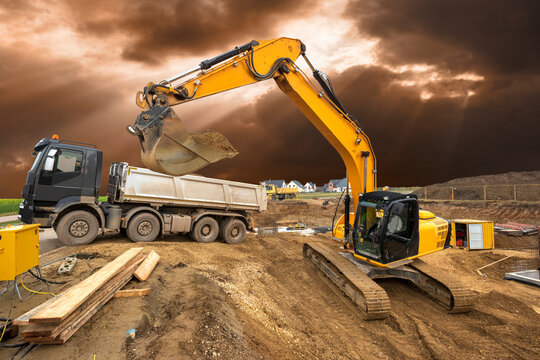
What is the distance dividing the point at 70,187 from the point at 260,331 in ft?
24.3

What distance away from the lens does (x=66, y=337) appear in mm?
3055

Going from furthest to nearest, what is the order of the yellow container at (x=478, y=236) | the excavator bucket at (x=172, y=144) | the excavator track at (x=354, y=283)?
the yellow container at (x=478, y=236) → the excavator track at (x=354, y=283) → the excavator bucket at (x=172, y=144)

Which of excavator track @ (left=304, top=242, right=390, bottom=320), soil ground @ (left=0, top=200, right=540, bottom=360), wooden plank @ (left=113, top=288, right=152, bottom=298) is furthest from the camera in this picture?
excavator track @ (left=304, top=242, right=390, bottom=320)

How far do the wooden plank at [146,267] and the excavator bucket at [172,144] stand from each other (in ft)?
6.12

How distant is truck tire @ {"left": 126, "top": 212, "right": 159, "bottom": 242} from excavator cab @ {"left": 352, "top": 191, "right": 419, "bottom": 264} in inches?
246

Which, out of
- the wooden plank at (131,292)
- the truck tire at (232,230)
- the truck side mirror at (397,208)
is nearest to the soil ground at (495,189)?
the truck side mirror at (397,208)

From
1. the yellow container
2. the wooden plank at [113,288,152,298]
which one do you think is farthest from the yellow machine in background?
the wooden plank at [113,288,152,298]

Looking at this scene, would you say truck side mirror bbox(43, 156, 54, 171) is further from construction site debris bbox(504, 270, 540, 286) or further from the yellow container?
the yellow container

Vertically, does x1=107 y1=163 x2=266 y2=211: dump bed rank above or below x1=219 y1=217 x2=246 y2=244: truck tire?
above

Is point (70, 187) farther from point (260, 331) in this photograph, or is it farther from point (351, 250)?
point (351, 250)

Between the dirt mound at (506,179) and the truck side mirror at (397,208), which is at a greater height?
the dirt mound at (506,179)

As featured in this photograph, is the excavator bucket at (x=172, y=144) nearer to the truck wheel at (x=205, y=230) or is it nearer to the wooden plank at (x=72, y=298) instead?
the wooden plank at (x=72, y=298)

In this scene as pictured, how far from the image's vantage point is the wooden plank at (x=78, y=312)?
2.92 m

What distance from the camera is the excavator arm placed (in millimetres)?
5016
